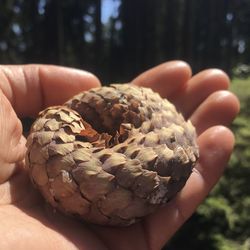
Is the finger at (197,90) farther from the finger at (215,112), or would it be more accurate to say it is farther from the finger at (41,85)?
the finger at (41,85)

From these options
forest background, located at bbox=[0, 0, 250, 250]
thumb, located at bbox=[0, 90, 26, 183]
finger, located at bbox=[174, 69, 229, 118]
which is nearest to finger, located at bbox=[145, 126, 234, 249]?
finger, located at bbox=[174, 69, 229, 118]

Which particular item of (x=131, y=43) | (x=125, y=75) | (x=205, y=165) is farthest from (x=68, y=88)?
(x=131, y=43)

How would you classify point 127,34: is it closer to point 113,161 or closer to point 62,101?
point 62,101

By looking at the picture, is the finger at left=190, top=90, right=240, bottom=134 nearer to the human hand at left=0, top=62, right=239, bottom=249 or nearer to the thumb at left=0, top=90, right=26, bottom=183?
the human hand at left=0, top=62, right=239, bottom=249

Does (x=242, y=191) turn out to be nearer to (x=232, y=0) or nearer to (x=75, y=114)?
(x=75, y=114)

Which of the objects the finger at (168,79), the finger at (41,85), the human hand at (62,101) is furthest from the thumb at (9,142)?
the finger at (168,79)

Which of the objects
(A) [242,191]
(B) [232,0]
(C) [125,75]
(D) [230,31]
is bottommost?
(C) [125,75]
